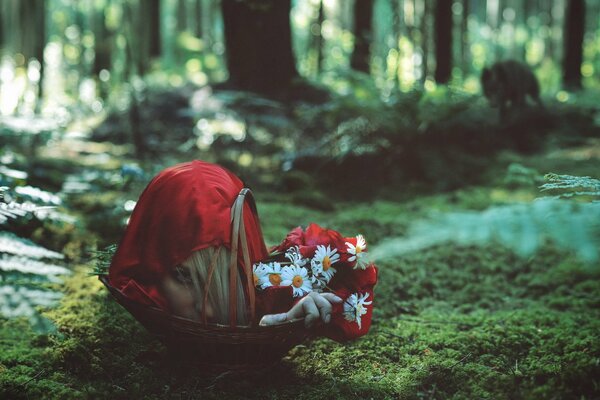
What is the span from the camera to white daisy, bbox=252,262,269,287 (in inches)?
93.7

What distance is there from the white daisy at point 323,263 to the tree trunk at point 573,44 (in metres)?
9.20

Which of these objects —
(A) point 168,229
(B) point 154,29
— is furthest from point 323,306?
(B) point 154,29

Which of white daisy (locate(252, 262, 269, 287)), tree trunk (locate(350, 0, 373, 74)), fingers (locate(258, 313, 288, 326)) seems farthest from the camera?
tree trunk (locate(350, 0, 373, 74))

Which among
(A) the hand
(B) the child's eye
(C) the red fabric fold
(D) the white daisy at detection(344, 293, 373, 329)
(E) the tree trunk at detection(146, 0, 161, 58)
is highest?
(E) the tree trunk at detection(146, 0, 161, 58)

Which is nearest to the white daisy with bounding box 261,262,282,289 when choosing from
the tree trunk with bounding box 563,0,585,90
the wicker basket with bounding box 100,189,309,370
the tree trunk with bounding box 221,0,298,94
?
the wicker basket with bounding box 100,189,309,370

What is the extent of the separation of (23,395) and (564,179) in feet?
→ 8.39

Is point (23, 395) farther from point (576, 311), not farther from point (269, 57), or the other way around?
point (269, 57)

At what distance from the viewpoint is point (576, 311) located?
10.1 feet

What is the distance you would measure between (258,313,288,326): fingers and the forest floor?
0.35 meters

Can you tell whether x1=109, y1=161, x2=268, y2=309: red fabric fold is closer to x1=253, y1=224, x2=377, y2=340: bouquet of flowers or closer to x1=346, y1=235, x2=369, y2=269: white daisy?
x1=253, y1=224, x2=377, y2=340: bouquet of flowers

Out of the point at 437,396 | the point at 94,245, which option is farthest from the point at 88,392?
the point at 94,245

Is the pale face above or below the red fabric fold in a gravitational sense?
below

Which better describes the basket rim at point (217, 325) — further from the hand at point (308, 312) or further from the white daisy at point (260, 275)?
the white daisy at point (260, 275)

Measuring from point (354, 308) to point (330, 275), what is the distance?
0.23m
